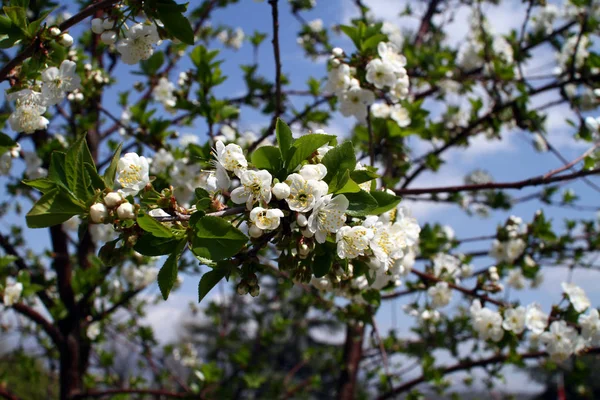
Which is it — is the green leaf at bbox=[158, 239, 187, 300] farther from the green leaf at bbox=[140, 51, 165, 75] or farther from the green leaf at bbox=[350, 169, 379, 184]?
the green leaf at bbox=[140, 51, 165, 75]

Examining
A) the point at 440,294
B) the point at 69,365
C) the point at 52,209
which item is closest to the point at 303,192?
the point at 52,209

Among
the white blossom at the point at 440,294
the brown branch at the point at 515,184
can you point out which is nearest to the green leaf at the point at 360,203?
the brown branch at the point at 515,184

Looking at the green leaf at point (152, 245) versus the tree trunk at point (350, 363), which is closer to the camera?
→ the green leaf at point (152, 245)

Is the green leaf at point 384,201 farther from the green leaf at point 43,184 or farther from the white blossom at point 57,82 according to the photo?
the white blossom at point 57,82

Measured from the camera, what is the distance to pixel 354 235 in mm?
1066

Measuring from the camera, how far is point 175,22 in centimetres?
129

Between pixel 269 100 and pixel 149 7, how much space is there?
214 cm

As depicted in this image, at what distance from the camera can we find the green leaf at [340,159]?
105 centimetres

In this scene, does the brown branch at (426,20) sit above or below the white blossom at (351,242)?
above

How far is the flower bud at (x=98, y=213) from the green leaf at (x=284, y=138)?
0.38 meters

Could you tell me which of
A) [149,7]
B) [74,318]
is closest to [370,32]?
[149,7]

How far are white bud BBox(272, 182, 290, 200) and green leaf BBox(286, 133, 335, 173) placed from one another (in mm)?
73

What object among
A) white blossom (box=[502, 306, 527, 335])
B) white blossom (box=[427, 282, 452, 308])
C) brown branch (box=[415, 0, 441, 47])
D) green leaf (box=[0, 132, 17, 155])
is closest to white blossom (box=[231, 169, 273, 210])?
green leaf (box=[0, 132, 17, 155])

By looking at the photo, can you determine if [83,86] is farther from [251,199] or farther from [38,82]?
[251,199]
